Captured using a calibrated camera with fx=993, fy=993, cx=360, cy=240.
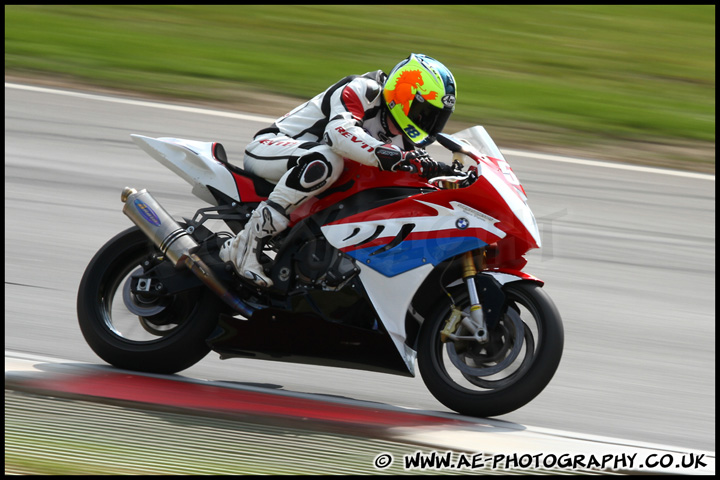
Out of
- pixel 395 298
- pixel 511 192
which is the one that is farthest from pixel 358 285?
pixel 511 192

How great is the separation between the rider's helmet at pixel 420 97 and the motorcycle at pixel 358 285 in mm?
170

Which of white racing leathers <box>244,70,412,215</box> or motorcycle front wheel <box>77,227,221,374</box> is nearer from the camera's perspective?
white racing leathers <box>244,70,412,215</box>

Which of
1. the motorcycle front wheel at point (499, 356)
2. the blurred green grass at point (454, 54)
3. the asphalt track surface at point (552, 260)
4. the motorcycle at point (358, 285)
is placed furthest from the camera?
the blurred green grass at point (454, 54)

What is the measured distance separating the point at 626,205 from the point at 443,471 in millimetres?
4988

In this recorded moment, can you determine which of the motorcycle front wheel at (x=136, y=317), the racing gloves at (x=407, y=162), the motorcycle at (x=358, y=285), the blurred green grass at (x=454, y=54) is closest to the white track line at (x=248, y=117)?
the blurred green grass at (x=454, y=54)

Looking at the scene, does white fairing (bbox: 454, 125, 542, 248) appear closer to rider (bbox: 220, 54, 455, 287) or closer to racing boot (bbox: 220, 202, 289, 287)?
rider (bbox: 220, 54, 455, 287)

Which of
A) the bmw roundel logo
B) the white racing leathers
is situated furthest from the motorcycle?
the white racing leathers

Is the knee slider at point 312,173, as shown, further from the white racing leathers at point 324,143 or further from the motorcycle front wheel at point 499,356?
the motorcycle front wheel at point 499,356

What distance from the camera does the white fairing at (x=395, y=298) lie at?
15.4ft

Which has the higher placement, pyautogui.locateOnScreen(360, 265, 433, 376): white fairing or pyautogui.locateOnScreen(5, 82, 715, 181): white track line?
pyautogui.locateOnScreen(5, 82, 715, 181): white track line

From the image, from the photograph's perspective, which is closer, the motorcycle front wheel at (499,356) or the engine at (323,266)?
the motorcycle front wheel at (499,356)

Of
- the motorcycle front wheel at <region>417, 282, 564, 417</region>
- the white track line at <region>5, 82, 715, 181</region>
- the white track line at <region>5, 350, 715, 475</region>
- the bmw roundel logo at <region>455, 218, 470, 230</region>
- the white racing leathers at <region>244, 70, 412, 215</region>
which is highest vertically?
the white track line at <region>5, 82, 715, 181</region>

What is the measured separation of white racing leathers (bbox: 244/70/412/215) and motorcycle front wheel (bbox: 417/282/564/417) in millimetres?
832

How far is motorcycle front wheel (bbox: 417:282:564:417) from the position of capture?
4.44 metres
